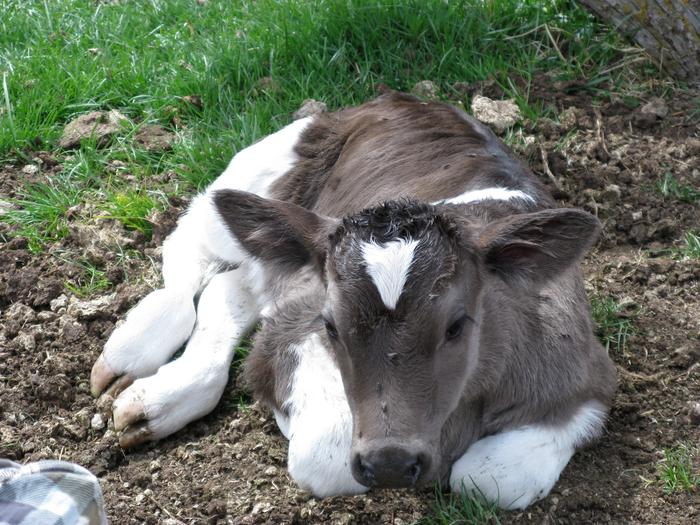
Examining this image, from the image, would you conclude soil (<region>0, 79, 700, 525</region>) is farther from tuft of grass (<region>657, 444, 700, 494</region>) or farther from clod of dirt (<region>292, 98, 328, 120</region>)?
clod of dirt (<region>292, 98, 328, 120</region>)

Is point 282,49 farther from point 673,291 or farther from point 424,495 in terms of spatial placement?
point 424,495

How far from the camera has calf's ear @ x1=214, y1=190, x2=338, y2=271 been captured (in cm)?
478

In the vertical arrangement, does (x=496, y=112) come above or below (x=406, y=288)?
below

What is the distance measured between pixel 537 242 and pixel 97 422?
7.93ft

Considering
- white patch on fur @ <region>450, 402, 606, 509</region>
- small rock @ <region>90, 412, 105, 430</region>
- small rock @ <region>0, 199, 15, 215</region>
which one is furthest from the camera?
small rock @ <region>0, 199, 15, 215</region>

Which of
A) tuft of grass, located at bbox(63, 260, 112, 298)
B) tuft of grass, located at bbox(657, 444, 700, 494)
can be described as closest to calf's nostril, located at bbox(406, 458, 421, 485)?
tuft of grass, located at bbox(657, 444, 700, 494)

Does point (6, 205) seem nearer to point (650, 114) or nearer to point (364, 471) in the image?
point (364, 471)

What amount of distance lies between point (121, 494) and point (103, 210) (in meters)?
2.44

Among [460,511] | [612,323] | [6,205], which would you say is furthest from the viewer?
[6,205]

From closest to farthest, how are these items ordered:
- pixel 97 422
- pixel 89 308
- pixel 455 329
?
1. pixel 455 329
2. pixel 97 422
3. pixel 89 308

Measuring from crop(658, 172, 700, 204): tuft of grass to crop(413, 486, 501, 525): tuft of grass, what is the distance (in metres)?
2.89

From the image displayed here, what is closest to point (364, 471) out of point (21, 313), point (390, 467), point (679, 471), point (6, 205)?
point (390, 467)

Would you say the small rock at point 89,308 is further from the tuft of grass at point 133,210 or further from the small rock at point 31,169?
the small rock at point 31,169

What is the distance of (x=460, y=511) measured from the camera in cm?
463
